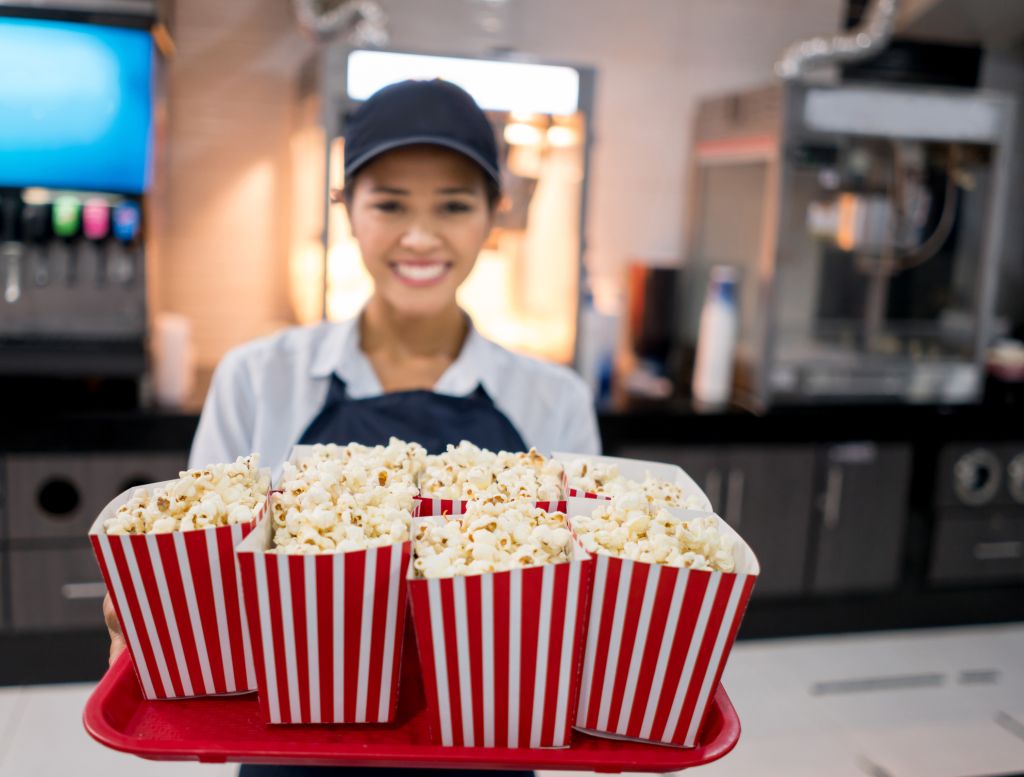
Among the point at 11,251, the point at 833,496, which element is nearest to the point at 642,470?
the point at 11,251

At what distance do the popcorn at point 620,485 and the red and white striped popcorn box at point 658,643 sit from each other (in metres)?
0.11

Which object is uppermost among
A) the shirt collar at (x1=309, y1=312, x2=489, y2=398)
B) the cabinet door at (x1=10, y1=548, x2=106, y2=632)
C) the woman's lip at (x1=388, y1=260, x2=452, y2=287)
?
the woman's lip at (x1=388, y1=260, x2=452, y2=287)

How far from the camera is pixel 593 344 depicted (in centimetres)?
323

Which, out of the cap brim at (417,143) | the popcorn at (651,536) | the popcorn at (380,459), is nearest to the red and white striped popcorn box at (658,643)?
the popcorn at (651,536)

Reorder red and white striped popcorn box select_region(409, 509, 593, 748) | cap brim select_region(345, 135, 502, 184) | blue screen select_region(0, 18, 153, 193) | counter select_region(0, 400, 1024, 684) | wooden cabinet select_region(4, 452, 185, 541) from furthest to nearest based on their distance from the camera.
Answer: counter select_region(0, 400, 1024, 684), wooden cabinet select_region(4, 452, 185, 541), blue screen select_region(0, 18, 153, 193), cap brim select_region(345, 135, 502, 184), red and white striped popcorn box select_region(409, 509, 593, 748)

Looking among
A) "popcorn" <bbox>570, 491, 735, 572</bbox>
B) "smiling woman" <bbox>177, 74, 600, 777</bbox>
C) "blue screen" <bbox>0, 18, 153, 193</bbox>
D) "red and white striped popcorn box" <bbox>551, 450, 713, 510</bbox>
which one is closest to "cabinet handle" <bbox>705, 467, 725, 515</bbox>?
"smiling woman" <bbox>177, 74, 600, 777</bbox>

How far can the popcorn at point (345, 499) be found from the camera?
0.92 m

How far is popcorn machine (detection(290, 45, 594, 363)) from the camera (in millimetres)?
2777

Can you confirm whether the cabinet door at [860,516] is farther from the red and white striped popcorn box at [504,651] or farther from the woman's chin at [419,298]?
the red and white striped popcorn box at [504,651]

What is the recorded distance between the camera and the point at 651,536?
3.08 ft

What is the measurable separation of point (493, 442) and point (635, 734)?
67 centimetres

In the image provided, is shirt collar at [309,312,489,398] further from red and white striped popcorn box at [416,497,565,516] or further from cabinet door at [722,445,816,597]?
cabinet door at [722,445,816,597]

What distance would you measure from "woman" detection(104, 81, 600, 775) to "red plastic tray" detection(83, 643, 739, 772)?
39cm

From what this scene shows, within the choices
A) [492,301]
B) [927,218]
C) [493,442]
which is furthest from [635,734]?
[927,218]
